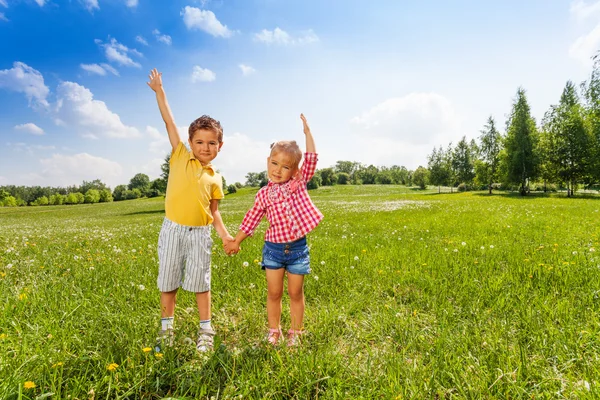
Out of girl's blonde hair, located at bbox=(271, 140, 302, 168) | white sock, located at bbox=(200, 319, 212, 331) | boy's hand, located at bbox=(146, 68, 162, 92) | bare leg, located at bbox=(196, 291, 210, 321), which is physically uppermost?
boy's hand, located at bbox=(146, 68, 162, 92)

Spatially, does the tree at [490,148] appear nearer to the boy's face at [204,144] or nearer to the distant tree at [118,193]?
Answer: the boy's face at [204,144]

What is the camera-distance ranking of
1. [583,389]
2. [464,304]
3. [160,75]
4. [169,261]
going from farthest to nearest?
1. [464,304]
2. [160,75]
3. [169,261]
4. [583,389]

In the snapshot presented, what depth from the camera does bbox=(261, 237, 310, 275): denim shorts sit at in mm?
3230

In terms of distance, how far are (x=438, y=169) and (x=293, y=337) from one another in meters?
69.2

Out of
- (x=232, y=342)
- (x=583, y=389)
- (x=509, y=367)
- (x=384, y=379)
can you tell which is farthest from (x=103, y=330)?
(x=583, y=389)

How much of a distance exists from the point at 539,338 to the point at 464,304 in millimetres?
1007

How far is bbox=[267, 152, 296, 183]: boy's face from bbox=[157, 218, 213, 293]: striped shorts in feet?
3.29

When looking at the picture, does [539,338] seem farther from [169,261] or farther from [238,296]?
[169,261]

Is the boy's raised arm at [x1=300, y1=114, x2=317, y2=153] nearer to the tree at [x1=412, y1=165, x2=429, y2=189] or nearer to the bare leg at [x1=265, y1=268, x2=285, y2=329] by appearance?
the bare leg at [x1=265, y1=268, x2=285, y2=329]

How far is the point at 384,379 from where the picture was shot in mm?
2490

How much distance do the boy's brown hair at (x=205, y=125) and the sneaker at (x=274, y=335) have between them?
2233 mm

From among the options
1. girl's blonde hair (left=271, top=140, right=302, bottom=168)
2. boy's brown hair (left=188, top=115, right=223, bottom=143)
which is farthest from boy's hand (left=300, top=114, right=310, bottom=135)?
boy's brown hair (left=188, top=115, right=223, bottom=143)

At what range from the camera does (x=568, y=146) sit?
132 feet

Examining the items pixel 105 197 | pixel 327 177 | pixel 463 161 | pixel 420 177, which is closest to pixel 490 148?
pixel 463 161
